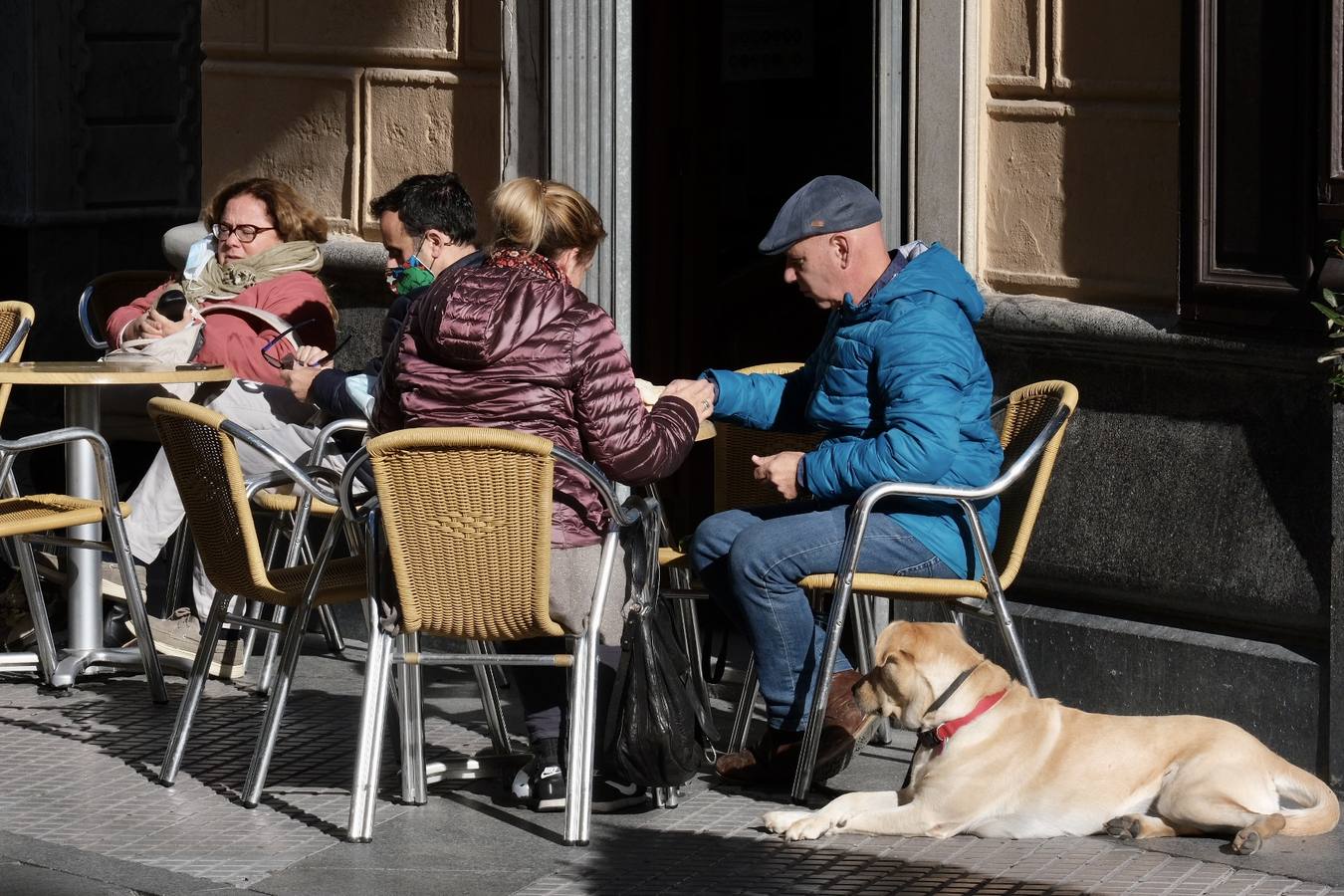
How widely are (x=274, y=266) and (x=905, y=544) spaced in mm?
2889

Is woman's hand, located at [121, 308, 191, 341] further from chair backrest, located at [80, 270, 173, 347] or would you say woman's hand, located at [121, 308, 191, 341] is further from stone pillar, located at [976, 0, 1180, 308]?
stone pillar, located at [976, 0, 1180, 308]

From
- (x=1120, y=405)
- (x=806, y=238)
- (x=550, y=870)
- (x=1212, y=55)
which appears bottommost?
(x=550, y=870)

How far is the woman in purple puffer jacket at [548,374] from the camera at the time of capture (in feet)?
16.1

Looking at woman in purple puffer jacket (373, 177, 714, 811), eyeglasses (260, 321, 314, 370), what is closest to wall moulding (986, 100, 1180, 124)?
woman in purple puffer jacket (373, 177, 714, 811)

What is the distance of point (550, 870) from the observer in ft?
15.6

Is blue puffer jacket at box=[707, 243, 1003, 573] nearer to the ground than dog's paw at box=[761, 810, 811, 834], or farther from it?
farther from it

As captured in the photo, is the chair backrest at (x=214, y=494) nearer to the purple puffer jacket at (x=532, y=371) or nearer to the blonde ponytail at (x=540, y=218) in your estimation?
the purple puffer jacket at (x=532, y=371)

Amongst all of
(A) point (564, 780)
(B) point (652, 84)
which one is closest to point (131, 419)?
(B) point (652, 84)

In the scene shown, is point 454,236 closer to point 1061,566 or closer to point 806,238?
point 806,238

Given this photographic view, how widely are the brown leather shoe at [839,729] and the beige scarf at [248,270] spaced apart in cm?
281

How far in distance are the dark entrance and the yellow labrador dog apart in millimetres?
2901

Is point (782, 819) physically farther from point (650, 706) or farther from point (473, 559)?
point (473, 559)

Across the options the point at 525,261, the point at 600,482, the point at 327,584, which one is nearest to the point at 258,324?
the point at 327,584

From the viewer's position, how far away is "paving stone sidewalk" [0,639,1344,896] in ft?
15.2
